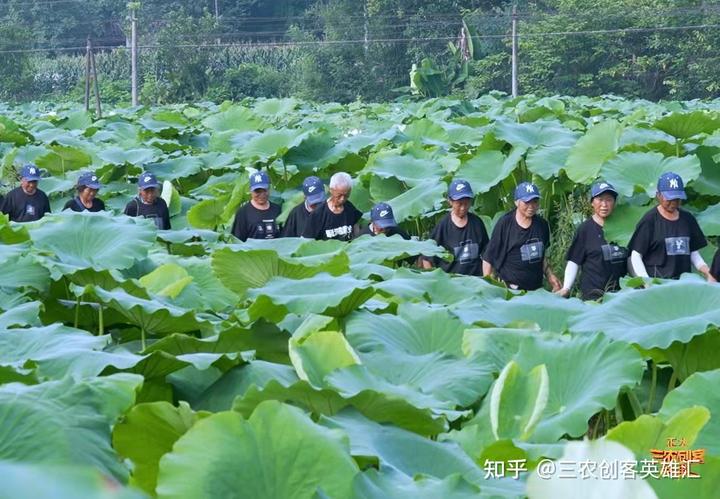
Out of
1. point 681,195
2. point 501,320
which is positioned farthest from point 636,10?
point 501,320

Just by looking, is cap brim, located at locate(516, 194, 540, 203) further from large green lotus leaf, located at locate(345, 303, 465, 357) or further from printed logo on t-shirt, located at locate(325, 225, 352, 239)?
large green lotus leaf, located at locate(345, 303, 465, 357)

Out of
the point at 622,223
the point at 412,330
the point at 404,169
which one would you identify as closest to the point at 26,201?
the point at 404,169

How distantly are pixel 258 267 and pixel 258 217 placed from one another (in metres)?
3.40

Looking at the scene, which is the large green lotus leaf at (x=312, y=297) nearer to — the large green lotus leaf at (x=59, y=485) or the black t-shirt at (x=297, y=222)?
the large green lotus leaf at (x=59, y=485)

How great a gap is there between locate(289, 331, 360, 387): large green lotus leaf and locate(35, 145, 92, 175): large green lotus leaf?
28.0 ft

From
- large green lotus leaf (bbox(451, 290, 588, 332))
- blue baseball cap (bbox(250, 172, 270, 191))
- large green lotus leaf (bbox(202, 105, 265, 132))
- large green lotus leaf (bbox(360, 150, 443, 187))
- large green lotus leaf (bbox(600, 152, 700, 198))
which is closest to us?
large green lotus leaf (bbox(451, 290, 588, 332))

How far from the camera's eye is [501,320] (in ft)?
12.4

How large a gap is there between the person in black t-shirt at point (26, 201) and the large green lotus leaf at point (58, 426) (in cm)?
637

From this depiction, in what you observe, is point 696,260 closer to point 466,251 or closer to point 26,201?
point 466,251

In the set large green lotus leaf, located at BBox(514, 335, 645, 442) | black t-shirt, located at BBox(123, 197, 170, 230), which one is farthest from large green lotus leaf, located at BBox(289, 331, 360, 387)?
black t-shirt, located at BBox(123, 197, 170, 230)

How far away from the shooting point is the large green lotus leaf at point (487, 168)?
8.89m

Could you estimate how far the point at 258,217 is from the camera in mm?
7617

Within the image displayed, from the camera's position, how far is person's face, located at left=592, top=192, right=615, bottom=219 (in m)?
7.11

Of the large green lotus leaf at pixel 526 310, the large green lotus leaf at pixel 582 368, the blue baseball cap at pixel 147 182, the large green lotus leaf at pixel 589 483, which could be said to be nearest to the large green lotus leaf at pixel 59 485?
the large green lotus leaf at pixel 589 483
